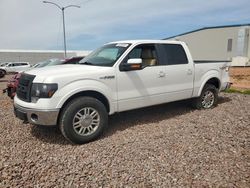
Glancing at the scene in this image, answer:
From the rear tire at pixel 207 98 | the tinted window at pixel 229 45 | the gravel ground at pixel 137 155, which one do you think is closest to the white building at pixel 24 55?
the tinted window at pixel 229 45

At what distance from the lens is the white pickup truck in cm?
427

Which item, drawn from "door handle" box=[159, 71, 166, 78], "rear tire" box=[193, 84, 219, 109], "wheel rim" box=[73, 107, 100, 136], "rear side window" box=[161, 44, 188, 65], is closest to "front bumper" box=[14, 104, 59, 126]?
"wheel rim" box=[73, 107, 100, 136]

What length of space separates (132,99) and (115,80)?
584 millimetres

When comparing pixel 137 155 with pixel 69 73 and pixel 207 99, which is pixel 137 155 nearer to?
pixel 69 73

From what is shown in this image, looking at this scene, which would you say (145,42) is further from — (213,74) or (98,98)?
(213,74)

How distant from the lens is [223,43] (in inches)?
1474

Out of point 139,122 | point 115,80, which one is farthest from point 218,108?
point 115,80

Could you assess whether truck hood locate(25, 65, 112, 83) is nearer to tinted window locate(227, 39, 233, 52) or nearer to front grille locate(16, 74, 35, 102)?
front grille locate(16, 74, 35, 102)

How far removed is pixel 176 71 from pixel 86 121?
8.18 ft

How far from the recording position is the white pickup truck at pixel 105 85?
168 inches

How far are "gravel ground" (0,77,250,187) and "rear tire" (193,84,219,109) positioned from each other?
0.80m

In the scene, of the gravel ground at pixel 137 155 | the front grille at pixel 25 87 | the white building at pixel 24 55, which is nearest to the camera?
the gravel ground at pixel 137 155

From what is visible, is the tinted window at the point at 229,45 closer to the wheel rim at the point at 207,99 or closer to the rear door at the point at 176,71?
the wheel rim at the point at 207,99

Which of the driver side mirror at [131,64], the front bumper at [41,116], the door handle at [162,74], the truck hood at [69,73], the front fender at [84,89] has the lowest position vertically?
the front bumper at [41,116]
